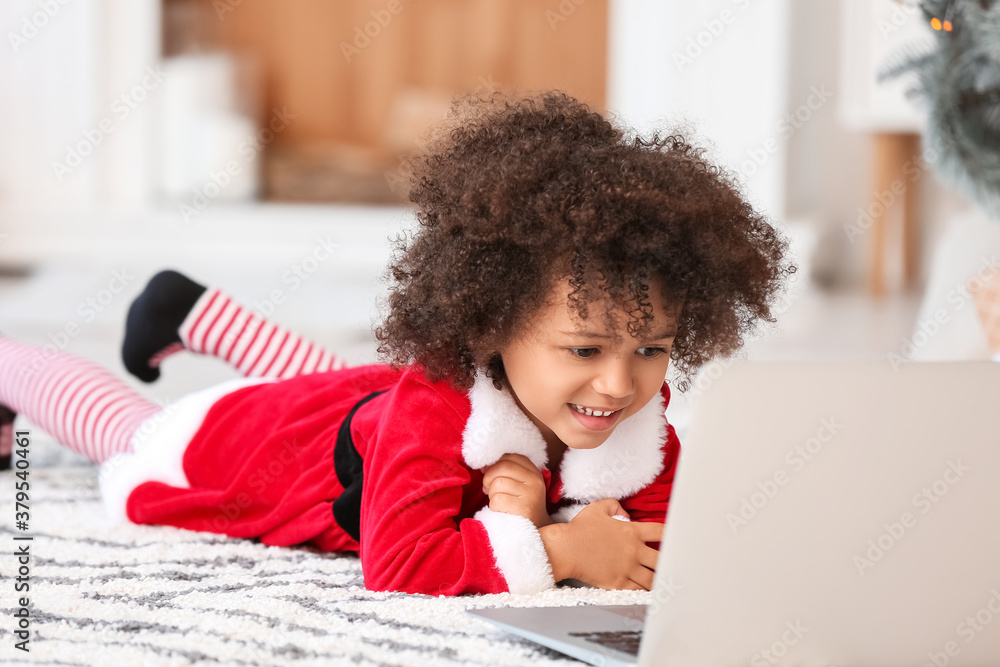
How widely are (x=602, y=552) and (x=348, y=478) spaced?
259 millimetres

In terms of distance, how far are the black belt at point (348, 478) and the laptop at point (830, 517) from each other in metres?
0.40

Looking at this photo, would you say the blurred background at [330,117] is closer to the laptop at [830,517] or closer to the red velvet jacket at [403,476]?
the red velvet jacket at [403,476]

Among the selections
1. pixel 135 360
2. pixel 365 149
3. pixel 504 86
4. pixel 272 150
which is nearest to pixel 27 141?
pixel 272 150

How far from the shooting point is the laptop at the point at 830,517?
546mm

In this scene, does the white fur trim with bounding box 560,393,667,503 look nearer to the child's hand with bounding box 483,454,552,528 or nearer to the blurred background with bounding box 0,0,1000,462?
the child's hand with bounding box 483,454,552,528

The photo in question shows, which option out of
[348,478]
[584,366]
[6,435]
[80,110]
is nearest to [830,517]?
[584,366]

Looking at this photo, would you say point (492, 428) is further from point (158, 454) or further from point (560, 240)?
point (158, 454)

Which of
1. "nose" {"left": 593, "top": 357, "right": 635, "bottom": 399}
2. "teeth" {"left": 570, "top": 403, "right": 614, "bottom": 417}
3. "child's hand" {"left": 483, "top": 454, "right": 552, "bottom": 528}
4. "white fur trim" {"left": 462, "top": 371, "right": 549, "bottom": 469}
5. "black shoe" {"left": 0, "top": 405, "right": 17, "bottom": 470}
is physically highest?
"nose" {"left": 593, "top": 357, "right": 635, "bottom": 399}

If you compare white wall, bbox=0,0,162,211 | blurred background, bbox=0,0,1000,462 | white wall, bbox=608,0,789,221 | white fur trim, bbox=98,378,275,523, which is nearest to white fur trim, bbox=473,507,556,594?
white fur trim, bbox=98,378,275,523

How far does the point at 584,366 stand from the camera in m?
0.79

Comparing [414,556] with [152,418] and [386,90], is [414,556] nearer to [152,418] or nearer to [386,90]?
[152,418]

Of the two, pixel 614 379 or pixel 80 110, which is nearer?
pixel 614 379

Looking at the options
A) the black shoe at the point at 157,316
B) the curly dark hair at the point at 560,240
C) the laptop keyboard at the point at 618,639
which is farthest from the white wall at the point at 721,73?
the laptop keyboard at the point at 618,639

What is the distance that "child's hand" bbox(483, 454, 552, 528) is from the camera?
843mm
